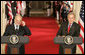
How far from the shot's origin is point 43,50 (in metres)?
8.22

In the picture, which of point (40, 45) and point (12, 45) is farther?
point (40, 45)

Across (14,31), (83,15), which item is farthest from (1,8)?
(14,31)

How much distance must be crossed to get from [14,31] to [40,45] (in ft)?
17.2

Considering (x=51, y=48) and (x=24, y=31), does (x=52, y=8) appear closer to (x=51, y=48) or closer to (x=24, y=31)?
(x=51, y=48)

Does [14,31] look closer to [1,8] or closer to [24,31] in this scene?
[24,31]

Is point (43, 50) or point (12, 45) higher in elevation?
point (12, 45)

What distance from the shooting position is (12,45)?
102 inches

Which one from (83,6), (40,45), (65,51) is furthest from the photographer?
(40,45)

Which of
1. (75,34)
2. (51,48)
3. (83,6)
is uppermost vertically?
(83,6)

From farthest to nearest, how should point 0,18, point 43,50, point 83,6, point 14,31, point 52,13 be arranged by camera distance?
point 52,13, point 43,50, point 0,18, point 83,6, point 14,31

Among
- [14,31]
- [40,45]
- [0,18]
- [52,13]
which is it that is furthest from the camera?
[52,13]

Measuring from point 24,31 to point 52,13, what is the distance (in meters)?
21.1

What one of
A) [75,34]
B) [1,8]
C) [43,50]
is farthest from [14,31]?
[43,50]

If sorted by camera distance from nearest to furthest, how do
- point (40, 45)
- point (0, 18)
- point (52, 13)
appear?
point (0, 18) < point (40, 45) < point (52, 13)
